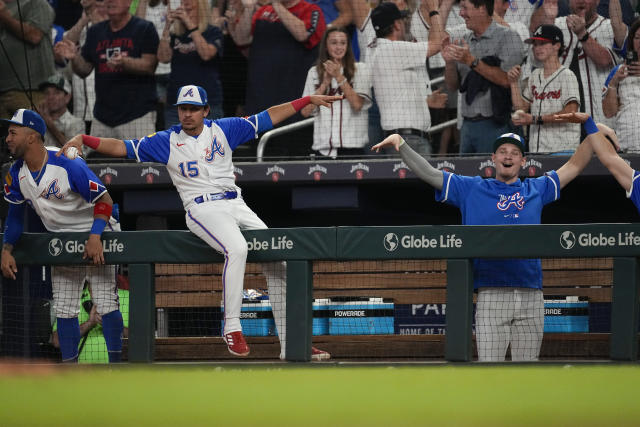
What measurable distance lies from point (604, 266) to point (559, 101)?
2.47 metres

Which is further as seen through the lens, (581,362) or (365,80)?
(365,80)

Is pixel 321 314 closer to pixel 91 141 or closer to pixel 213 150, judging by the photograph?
pixel 213 150

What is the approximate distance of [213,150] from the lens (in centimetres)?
720

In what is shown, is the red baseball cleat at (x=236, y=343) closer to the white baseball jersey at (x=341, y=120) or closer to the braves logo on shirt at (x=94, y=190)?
the braves logo on shirt at (x=94, y=190)

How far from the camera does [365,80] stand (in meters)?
9.58

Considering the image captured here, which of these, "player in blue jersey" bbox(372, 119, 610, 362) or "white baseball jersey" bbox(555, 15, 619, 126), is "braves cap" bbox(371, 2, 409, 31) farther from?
"player in blue jersey" bbox(372, 119, 610, 362)

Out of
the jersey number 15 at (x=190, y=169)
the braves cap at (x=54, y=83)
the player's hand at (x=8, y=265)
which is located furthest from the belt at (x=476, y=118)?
the player's hand at (x=8, y=265)

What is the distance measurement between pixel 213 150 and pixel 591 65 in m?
4.02

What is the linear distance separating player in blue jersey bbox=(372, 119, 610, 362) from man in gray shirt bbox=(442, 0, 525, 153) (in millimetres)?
2174

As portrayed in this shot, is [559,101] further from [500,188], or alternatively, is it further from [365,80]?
[500,188]

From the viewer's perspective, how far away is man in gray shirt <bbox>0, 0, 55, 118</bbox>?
394 inches

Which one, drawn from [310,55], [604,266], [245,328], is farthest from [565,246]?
[310,55]

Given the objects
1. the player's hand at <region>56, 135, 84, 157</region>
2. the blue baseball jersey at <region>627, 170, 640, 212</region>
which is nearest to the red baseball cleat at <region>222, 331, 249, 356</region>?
the player's hand at <region>56, 135, 84, 157</region>

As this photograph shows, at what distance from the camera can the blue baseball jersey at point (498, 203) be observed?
682 centimetres
